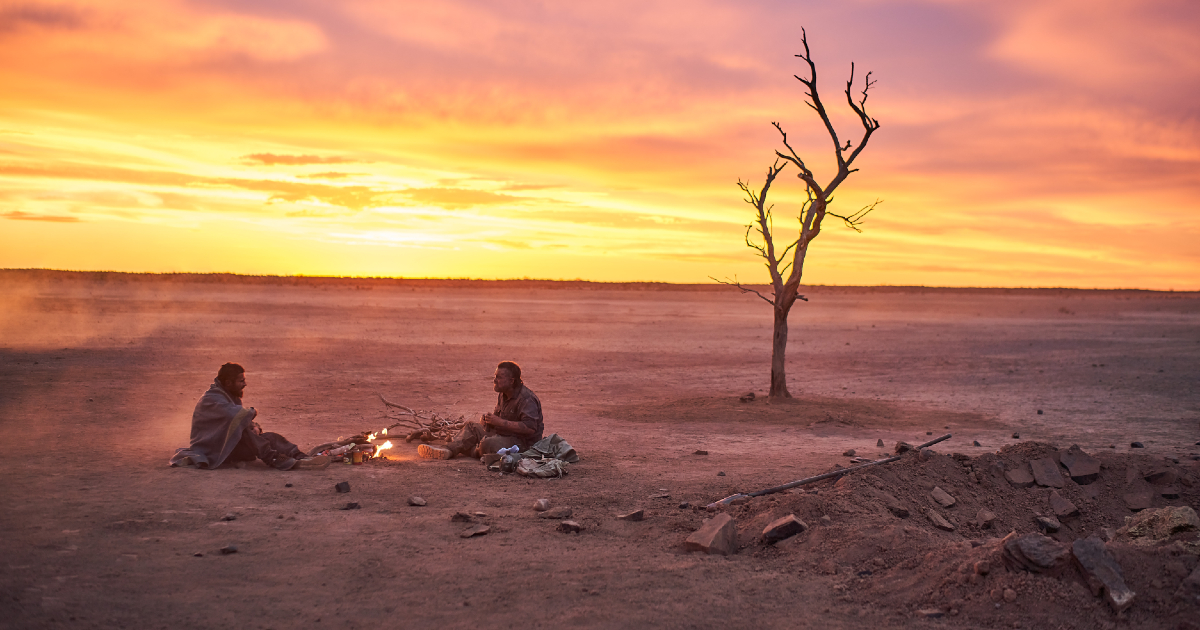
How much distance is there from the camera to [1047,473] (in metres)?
9.43

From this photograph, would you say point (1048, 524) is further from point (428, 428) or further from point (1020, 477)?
point (428, 428)

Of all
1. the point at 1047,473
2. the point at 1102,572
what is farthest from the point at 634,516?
the point at 1047,473

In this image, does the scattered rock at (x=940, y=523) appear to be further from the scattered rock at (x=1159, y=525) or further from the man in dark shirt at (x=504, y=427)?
the man in dark shirt at (x=504, y=427)

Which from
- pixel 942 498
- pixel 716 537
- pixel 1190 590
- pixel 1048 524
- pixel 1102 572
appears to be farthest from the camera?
pixel 942 498

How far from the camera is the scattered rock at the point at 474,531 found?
725 cm

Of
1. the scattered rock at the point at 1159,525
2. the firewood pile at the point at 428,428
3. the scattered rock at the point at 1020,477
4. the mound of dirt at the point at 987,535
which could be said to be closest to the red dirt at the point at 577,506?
the mound of dirt at the point at 987,535

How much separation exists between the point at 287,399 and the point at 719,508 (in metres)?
10.5

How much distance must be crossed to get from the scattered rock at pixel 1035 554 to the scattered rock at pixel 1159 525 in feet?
5.21

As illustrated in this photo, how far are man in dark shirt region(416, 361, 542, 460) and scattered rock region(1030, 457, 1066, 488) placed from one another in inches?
230

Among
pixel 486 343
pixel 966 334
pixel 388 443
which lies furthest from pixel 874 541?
pixel 966 334

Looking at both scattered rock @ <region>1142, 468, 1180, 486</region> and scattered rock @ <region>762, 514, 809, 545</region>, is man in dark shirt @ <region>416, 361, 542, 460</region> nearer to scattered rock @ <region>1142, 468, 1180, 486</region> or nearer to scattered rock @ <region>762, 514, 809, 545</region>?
scattered rock @ <region>762, 514, 809, 545</region>

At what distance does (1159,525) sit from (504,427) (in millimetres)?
6758

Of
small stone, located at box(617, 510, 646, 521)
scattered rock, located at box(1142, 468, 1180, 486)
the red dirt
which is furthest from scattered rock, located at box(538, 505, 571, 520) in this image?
scattered rock, located at box(1142, 468, 1180, 486)

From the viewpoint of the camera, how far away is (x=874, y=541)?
684cm
